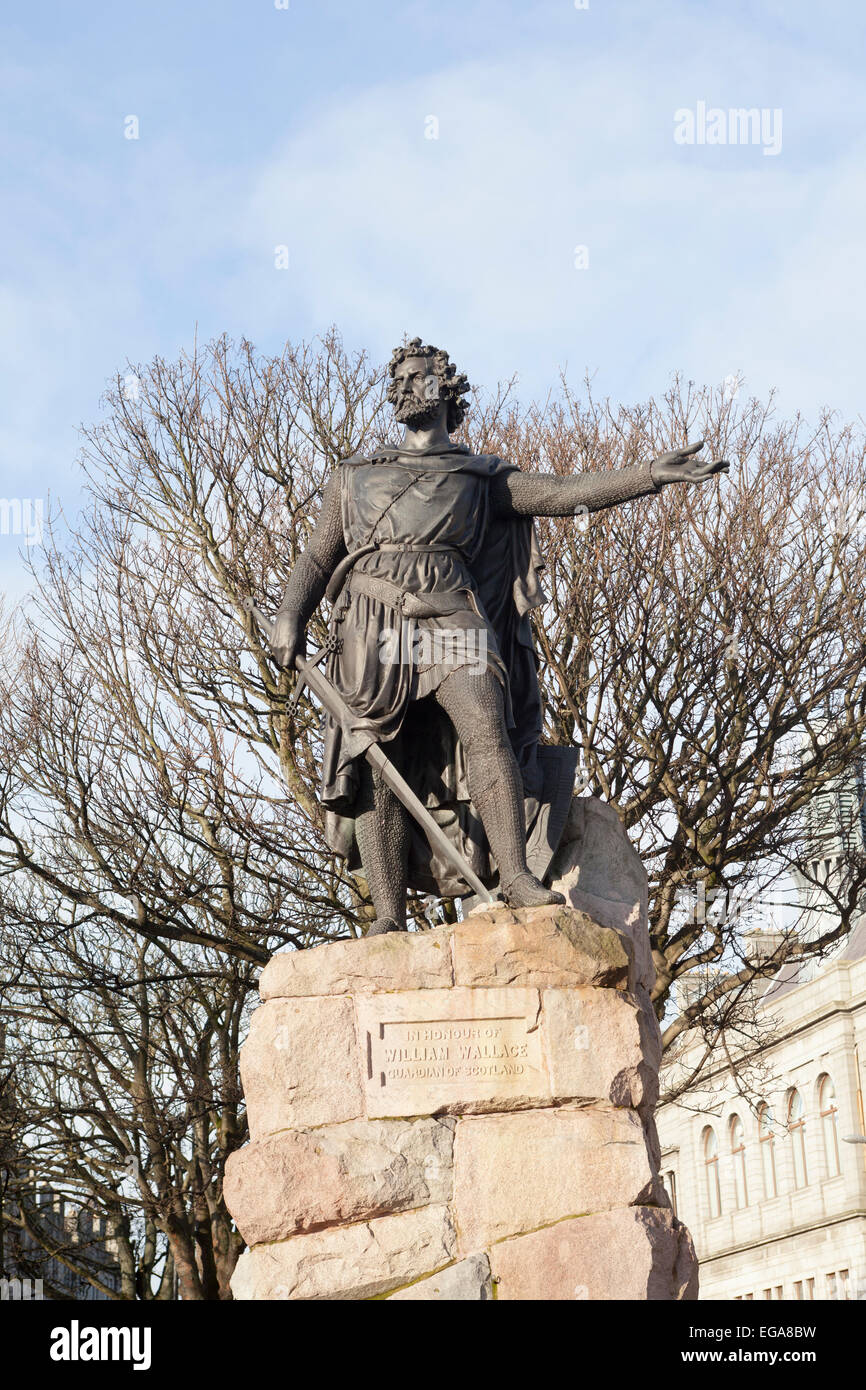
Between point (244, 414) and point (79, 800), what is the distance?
4287 mm

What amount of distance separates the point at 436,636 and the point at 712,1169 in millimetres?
46052

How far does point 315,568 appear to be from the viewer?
22.9 ft

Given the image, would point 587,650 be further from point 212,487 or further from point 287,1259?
point 287,1259

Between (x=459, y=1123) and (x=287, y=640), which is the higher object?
(x=287, y=640)

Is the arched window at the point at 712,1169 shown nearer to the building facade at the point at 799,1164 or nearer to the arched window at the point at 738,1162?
the building facade at the point at 799,1164

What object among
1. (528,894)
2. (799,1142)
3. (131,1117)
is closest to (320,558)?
(528,894)

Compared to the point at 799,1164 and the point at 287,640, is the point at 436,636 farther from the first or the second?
the point at 799,1164

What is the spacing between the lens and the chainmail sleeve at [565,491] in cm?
638

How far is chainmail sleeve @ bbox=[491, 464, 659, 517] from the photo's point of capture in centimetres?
638

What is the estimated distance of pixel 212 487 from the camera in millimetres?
15938

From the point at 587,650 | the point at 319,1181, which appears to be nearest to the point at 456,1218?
the point at 319,1181

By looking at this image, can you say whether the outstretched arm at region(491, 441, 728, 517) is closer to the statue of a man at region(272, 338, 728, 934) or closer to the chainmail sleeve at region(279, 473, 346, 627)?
the statue of a man at region(272, 338, 728, 934)
